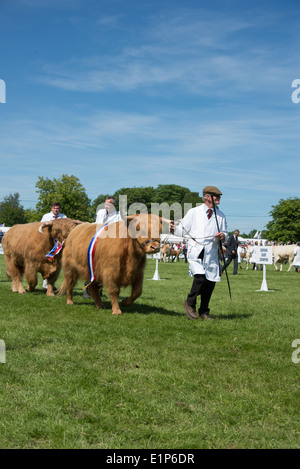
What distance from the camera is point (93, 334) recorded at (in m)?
6.82

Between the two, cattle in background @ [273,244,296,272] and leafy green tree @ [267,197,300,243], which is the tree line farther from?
cattle in background @ [273,244,296,272]

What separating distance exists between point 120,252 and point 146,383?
417 centimetres

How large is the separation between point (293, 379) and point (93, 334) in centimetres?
308

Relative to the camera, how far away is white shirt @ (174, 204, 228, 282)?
8.44 metres

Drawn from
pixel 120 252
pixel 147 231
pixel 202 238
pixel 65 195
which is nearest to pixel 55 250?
pixel 120 252

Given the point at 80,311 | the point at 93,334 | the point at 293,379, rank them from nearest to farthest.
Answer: the point at 293,379 < the point at 93,334 < the point at 80,311

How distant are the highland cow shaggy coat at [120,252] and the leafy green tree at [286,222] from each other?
7734cm

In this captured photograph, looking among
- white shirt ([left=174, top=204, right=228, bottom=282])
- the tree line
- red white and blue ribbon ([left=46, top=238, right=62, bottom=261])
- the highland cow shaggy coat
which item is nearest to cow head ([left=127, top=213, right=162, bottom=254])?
the highland cow shaggy coat

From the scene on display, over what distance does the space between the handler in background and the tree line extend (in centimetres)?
4597

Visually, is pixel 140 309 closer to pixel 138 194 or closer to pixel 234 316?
pixel 234 316

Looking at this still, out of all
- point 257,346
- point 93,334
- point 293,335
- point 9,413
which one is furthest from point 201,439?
point 293,335

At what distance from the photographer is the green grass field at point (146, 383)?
345cm

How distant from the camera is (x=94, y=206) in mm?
90812
